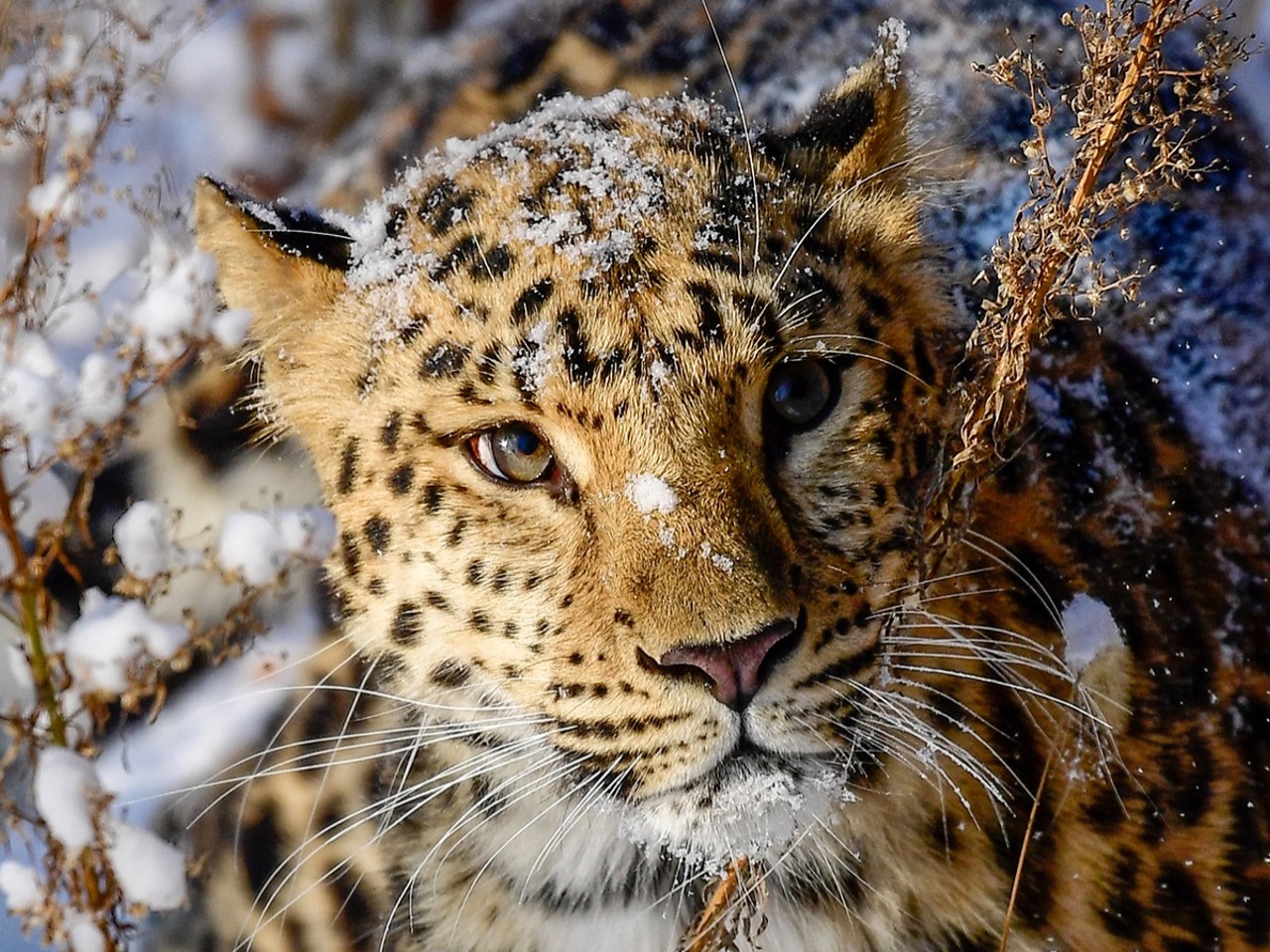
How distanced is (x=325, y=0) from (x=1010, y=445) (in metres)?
3.21

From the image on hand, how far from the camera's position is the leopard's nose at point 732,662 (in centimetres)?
199

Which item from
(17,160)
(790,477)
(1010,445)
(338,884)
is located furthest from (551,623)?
(17,160)

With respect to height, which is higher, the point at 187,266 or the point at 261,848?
the point at 187,266

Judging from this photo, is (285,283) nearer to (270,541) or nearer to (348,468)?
(348,468)

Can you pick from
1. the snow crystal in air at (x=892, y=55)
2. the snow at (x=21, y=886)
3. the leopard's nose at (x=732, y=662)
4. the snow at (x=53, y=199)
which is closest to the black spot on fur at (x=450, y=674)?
the leopard's nose at (x=732, y=662)

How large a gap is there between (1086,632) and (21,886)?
1.73 metres

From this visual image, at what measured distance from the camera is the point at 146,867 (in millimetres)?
1988

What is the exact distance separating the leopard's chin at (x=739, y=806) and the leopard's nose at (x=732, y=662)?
0.10 m

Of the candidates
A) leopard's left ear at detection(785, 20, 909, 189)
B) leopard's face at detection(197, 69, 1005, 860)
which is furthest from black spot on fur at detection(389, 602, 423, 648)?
leopard's left ear at detection(785, 20, 909, 189)

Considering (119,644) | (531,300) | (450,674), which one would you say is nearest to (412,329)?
(531,300)

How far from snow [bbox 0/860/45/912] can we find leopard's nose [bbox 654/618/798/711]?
2.89ft

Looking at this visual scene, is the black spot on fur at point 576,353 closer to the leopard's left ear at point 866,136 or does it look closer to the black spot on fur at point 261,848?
the leopard's left ear at point 866,136

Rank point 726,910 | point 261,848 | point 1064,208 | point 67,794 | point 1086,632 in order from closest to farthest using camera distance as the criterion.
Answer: point 67,794 → point 1064,208 → point 726,910 → point 1086,632 → point 261,848

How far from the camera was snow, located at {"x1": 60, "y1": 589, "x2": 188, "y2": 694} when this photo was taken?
6.51 feet
